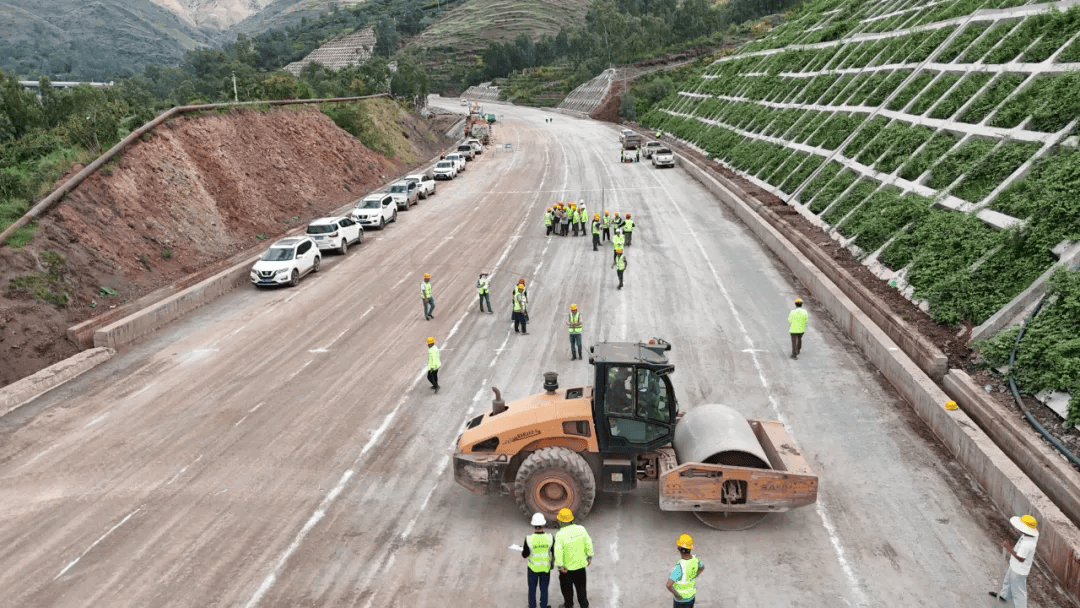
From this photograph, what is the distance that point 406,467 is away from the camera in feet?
42.0

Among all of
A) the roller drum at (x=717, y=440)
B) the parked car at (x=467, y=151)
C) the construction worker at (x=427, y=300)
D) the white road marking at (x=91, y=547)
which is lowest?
the white road marking at (x=91, y=547)

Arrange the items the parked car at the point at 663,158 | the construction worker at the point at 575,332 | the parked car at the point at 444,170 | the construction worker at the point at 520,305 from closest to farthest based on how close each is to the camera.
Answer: the construction worker at the point at 575,332 < the construction worker at the point at 520,305 < the parked car at the point at 663,158 < the parked car at the point at 444,170

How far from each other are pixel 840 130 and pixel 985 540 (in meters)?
26.9

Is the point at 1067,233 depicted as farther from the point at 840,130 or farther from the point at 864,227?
the point at 840,130

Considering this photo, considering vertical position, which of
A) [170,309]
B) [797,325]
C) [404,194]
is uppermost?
[404,194]

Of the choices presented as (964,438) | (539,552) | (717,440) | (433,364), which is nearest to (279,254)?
(433,364)

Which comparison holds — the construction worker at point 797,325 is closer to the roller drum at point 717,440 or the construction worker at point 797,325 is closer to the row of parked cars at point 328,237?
the roller drum at point 717,440

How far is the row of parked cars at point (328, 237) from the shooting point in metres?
25.7

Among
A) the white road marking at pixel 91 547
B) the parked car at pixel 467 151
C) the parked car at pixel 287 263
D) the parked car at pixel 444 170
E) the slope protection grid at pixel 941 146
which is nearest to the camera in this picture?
the white road marking at pixel 91 547

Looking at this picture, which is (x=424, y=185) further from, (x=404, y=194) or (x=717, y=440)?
(x=717, y=440)

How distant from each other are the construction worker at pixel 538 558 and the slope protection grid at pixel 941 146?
12.3 meters

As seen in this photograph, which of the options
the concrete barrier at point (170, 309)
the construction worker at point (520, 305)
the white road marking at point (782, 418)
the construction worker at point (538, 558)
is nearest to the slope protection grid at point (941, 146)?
the white road marking at point (782, 418)

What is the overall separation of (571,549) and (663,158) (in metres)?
45.8

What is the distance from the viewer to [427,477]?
12430 millimetres
